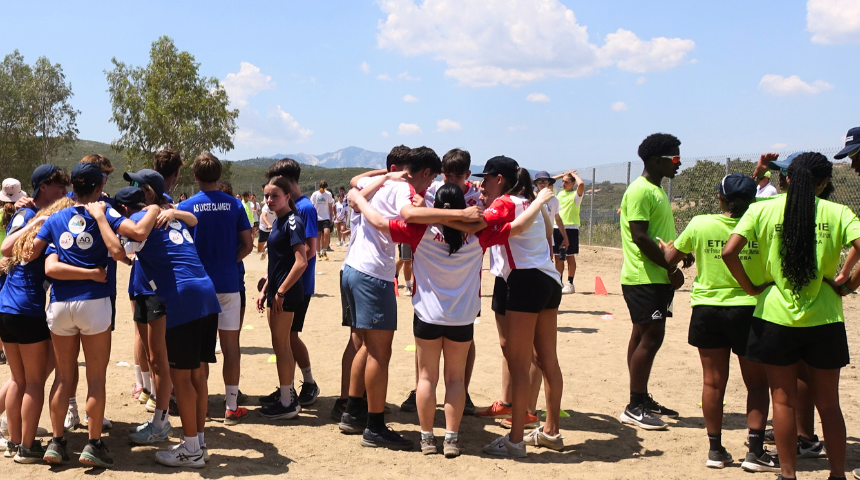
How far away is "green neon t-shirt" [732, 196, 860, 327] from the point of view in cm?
377

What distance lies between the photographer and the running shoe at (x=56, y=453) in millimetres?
4340

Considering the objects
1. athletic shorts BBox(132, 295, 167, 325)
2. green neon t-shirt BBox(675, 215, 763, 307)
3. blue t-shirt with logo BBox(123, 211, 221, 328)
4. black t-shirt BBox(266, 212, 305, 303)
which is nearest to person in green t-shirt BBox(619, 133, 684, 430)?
green neon t-shirt BBox(675, 215, 763, 307)

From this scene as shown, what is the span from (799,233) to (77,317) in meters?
4.32

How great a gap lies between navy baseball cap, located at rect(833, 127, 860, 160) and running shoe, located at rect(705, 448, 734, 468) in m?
2.07

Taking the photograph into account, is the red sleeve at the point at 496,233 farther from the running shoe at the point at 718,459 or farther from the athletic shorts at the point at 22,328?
the athletic shorts at the point at 22,328

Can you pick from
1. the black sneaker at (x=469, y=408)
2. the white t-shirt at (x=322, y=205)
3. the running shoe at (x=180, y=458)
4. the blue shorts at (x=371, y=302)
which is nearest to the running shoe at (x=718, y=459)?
the black sneaker at (x=469, y=408)

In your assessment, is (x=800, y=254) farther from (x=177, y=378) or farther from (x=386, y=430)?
(x=177, y=378)

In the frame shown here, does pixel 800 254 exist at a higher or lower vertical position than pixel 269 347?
higher

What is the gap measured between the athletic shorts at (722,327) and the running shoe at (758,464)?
2.21ft

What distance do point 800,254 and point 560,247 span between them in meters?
7.48

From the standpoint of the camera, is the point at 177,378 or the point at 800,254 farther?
the point at 177,378

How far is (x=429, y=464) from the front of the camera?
15.0 ft

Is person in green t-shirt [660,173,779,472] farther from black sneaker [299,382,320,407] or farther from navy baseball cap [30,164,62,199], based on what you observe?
navy baseball cap [30,164,62,199]

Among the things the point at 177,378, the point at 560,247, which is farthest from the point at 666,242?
the point at 560,247
